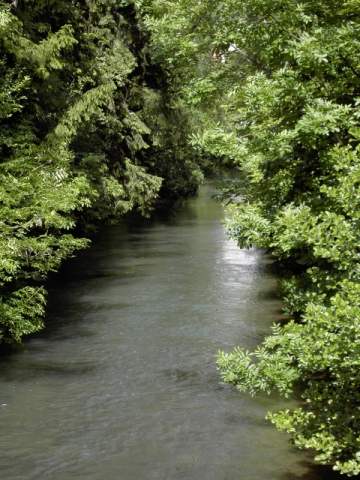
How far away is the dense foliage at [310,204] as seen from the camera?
247 inches

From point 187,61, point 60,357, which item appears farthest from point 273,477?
point 187,61

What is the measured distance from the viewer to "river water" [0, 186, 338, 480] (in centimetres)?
893

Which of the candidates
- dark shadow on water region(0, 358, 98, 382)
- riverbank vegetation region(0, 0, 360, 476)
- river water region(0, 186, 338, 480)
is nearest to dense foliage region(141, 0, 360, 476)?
riverbank vegetation region(0, 0, 360, 476)

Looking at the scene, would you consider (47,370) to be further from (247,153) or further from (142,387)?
(247,153)

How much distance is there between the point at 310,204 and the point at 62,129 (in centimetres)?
909

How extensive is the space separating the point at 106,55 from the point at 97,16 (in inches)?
68.7

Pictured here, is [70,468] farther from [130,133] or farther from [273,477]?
[130,133]

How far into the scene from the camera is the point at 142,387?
11609 millimetres

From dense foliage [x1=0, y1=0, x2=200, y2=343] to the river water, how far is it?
118cm

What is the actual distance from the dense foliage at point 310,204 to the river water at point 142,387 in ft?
A: 4.07

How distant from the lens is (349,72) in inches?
320

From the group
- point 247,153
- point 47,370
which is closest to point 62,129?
point 47,370

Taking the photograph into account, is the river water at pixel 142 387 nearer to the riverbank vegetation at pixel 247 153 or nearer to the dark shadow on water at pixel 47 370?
the dark shadow on water at pixel 47 370

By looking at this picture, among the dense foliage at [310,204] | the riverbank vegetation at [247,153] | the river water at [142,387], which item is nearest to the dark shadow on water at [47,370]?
the river water at [142,387]
